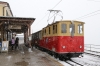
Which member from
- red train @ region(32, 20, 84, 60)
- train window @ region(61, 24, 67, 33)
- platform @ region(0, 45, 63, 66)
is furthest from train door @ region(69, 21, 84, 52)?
platform @ region(0, 45, 63, 66)

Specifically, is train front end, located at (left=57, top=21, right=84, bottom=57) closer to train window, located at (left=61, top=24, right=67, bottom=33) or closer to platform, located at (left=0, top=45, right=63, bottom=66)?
train window, located at (left=61, top=24, right=67, bottom=33)

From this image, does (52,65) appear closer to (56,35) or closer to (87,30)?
(56,35)

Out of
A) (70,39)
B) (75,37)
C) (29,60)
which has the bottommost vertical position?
(29,60)

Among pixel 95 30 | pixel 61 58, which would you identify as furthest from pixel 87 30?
pixel 61 58

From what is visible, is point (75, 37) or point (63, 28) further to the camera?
point (75, 37)

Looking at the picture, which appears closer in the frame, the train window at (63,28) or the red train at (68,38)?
the red train at (68,38)

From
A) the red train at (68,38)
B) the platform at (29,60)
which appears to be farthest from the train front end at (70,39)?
the platform at (29,60)

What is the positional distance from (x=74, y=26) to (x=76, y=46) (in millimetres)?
1606

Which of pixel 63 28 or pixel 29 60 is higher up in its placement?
pixel 63 28

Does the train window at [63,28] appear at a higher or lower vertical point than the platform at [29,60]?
higher

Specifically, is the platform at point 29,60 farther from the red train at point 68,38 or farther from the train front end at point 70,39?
the train front end at point 70,39

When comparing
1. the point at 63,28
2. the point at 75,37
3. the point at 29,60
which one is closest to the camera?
the point at 29,60

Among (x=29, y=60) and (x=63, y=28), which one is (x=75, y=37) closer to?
(x=63, y=28)

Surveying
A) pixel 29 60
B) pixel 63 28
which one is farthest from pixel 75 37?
pixel 29 60
